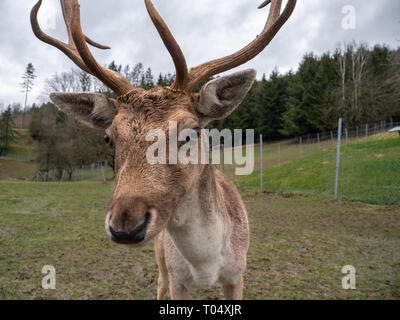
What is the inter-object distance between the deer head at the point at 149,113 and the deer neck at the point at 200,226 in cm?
22

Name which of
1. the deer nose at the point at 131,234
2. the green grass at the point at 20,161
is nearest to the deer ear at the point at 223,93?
the deer nose at the point at 131,234

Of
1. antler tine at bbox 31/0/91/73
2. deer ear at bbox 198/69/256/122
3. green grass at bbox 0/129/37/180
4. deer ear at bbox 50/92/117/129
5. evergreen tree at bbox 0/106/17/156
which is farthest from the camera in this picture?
evergreen tree at bbox 0/106/17/156

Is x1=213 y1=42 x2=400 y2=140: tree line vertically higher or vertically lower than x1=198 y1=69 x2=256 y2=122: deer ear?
higher

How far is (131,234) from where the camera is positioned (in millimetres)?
1369

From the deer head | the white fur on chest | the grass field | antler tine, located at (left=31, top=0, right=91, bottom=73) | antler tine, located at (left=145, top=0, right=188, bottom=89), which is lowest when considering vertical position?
the grass field

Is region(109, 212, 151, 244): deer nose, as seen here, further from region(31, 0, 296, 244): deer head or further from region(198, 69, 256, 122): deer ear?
region(198, 69, 256, 122): deer ear

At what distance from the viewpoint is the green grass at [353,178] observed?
10344 millimetres

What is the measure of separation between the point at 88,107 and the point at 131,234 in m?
1.54

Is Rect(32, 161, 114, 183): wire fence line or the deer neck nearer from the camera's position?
the deer neck

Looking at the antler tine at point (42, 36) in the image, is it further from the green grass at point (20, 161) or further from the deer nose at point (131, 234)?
the green grass at point (20, 161)

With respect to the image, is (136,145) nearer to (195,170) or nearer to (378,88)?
(195,170)

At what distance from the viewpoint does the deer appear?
152cm

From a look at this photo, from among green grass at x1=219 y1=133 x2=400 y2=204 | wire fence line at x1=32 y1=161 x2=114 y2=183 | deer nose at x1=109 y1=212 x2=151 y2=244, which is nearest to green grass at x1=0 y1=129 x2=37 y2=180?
wire fence line at x1=32 y1=161 x2=114 y2=183

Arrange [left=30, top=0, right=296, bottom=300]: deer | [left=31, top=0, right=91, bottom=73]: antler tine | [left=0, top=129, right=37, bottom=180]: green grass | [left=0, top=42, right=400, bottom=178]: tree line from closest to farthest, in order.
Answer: [left=30, top=0, right=296, bottom=300]: deer → [left=31, top=0, right=91, bottom=73]: antler tine → [left=0, top=42, right=400, bottom=178]: tree line → [left=0, top=129, right=37, bottom=180]: green grass
